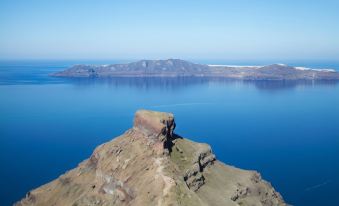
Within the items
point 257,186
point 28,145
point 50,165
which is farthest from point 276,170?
point 28,145

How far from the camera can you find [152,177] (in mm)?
84000

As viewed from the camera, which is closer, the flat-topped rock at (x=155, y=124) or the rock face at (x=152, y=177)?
the rock face at (x=152, y=177)

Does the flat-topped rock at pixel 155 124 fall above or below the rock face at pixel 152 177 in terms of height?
above

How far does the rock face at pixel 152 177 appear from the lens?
3290 inches

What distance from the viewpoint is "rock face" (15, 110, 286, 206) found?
83.6m

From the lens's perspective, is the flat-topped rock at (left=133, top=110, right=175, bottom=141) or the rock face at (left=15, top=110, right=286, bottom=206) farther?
the flat-topped rock at (left=133, top=110, right=175, bottom=141)

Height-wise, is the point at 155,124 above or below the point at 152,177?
above

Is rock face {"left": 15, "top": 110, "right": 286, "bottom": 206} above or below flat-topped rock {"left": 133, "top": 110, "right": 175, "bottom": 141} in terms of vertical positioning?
below

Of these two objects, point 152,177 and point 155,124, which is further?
point 155,124

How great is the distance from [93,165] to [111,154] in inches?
295

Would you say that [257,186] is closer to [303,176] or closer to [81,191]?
[81,191]

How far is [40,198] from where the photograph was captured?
102m

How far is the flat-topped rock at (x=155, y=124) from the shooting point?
95438mm

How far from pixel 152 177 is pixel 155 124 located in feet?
54.2
